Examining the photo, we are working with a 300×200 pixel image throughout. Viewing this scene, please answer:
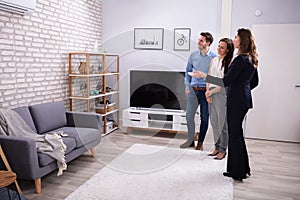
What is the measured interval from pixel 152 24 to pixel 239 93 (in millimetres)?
2668

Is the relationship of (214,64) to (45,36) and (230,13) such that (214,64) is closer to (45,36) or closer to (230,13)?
Result: (230,13)

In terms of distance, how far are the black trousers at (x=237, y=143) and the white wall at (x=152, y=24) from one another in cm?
208

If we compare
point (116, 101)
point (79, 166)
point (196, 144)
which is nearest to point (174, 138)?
point (196, 144)

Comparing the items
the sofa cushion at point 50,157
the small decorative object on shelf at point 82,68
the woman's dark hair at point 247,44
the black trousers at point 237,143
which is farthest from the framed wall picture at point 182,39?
the sofa cushion at point 50,157

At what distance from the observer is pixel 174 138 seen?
4.51 meters

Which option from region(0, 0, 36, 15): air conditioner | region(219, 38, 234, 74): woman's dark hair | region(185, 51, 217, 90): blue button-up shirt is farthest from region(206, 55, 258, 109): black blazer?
region(0, 0, 36, 15): air conditioner

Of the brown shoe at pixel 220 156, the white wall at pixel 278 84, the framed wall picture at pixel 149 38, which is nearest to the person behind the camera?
the brown shoe at pixel 220 156

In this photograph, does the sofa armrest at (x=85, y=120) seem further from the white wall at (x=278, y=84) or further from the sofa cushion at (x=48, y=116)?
the white wall at (x=278, y=84)

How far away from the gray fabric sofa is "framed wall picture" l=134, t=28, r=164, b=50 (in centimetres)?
192

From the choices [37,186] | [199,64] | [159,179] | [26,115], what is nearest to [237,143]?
[159,179]

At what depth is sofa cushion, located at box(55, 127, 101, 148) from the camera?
10.3ft

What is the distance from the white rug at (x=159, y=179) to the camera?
2.54 m

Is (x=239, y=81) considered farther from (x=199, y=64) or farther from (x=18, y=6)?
(x=18, y=6)

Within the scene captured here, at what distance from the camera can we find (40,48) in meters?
3.59
